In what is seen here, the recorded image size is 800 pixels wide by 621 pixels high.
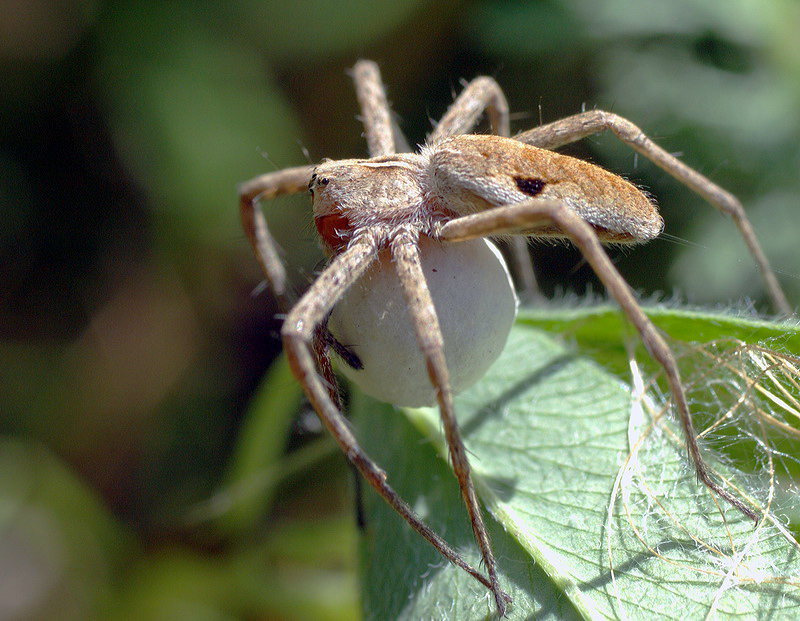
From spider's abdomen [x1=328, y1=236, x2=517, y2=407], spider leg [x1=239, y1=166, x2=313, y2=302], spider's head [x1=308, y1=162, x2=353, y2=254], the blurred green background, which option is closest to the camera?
spider's abdomen [x1=328, y1=236, x2=517, y2=407]

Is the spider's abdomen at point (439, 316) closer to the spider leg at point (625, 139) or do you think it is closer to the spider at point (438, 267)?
the spider at point (438, 267)

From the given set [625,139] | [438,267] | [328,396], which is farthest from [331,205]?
[625,139]

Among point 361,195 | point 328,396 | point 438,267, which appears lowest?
point 328,396

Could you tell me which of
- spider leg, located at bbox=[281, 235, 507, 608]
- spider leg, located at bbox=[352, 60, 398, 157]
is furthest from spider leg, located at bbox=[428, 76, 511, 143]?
spider leg, located at bbox=[281, 235, 507, 608]

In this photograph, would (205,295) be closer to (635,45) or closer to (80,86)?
(80,86)

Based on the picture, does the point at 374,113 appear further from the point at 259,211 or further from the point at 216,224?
the point at 216,224

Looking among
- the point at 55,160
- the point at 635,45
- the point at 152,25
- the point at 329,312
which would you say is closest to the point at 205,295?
the point at 55,160

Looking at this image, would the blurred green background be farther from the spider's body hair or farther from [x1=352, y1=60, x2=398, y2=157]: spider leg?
the spider's body hair
